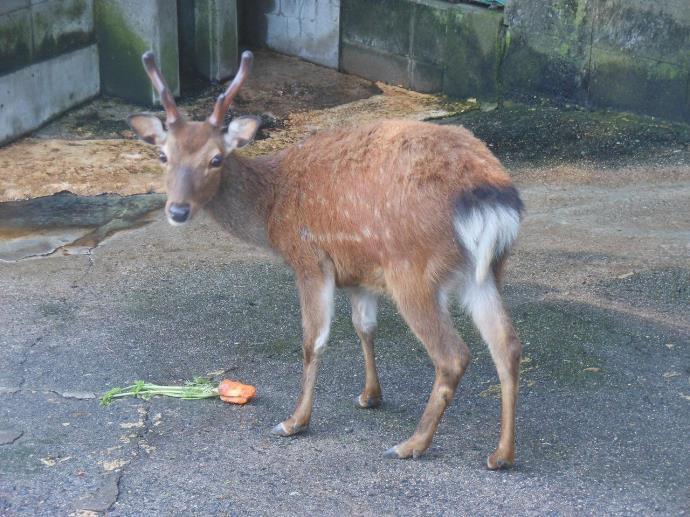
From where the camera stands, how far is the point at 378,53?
9742 mm

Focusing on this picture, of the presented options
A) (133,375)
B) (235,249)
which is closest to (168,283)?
(235,249)

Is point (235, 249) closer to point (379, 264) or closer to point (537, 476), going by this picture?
point (379, 264)

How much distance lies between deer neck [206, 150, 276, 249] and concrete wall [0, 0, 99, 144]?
3.81 m

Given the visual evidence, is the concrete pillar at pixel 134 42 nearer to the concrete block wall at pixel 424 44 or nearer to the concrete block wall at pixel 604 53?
the concrete block wall at pixel 424 44

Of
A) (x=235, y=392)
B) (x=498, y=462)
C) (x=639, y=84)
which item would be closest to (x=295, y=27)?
(x=639, y=84)

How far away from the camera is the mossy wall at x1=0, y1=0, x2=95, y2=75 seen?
803cm

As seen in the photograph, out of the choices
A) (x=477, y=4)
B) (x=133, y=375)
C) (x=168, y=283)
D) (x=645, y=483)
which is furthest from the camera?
(x=477, y=4)

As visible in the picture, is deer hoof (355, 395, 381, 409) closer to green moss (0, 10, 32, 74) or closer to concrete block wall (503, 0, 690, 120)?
green moss (0, 10, 32, 74)

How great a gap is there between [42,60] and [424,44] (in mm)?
3218

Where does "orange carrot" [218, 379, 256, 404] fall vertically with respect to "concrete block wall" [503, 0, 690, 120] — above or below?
below

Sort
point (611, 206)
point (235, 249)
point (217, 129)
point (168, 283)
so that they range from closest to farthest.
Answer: point (217, 129) < point (168, 283) < point (235, 249) < point (611, 206)

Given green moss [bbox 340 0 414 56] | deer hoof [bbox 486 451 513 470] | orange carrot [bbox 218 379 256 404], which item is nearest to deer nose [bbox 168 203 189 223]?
orange carrot [bbox 218 379 256 404]

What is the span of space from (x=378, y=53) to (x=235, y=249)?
3781mm

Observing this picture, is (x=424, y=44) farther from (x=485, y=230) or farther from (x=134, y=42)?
(x=485, y=230)
